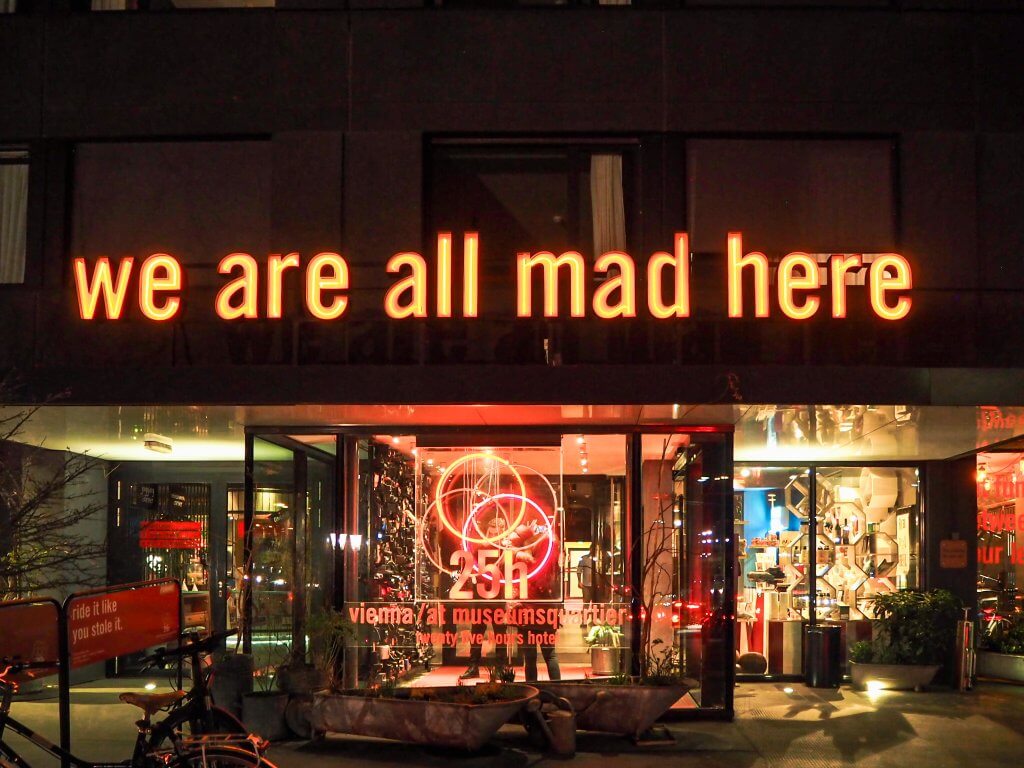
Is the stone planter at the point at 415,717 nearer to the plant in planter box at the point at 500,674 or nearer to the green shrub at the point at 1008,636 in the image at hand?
the plant in planter box at the point at 500,674

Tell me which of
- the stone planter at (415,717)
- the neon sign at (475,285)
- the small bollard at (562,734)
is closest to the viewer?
the stone planter at (415,717)

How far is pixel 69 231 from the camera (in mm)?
14258

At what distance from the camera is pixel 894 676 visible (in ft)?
50.3

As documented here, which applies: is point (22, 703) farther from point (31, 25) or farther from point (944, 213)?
point (944, 213)

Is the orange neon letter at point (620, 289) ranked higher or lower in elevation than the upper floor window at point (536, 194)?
lower

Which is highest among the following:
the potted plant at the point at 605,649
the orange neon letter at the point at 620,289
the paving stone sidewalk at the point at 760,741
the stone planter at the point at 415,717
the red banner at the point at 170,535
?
the orange neon letter at the point at 620,289

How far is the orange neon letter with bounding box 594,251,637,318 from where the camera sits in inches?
480

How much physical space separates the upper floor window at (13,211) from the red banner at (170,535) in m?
4.39

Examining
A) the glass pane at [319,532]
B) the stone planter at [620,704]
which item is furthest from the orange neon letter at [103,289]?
the stone planter at [620,704]

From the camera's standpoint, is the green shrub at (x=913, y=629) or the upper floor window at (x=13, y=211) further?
the green shrub at (x=913, y=629)

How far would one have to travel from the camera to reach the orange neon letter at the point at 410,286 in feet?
40.2

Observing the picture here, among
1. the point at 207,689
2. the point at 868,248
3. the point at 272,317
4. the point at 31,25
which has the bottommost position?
the point at 207,689

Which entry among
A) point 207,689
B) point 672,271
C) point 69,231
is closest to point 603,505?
point 672,271

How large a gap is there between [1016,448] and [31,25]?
1407cm
